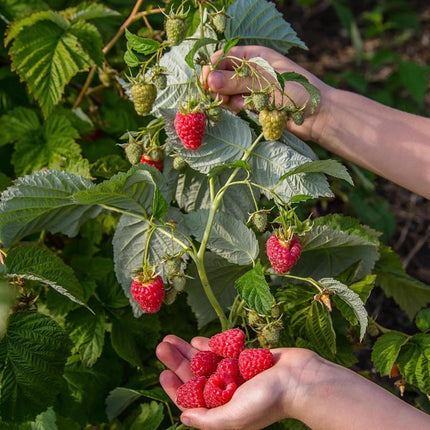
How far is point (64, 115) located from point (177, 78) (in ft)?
1.21

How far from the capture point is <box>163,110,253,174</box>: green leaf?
4.01ft

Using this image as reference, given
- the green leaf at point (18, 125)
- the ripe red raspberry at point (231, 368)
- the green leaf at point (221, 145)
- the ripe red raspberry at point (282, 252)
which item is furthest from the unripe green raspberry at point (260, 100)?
the green leaf at point (18, 125)

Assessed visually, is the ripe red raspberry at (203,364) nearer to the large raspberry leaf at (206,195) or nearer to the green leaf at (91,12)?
the large raspberry leaf at (206,195)

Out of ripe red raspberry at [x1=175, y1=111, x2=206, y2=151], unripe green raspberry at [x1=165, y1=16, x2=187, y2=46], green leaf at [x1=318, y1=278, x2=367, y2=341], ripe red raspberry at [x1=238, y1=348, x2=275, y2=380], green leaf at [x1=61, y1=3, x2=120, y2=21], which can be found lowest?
ripe red raspberry at [x1=238, y1=348, x2=275, y2=380]

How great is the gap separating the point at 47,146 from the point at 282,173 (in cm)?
60

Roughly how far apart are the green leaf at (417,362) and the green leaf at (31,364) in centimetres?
64

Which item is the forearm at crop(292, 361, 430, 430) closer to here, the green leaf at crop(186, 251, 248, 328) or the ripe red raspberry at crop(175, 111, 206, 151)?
the green leaf at crop(186, 251, 248, 328)

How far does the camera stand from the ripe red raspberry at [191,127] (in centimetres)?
112

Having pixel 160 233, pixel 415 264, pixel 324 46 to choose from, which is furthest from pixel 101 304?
pixel 324 46

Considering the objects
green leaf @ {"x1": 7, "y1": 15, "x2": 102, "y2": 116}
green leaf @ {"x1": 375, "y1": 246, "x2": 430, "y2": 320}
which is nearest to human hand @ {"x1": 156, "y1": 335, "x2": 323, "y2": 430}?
green leaf @ {"x1": 375, "y1": 246, "x2": 430, "y2": 320}

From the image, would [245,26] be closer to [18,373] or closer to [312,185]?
[312,185]

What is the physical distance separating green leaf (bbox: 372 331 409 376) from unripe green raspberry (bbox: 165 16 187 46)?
2.29 feet

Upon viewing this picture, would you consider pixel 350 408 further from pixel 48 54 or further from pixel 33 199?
pixel 48 54

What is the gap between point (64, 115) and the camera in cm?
154
